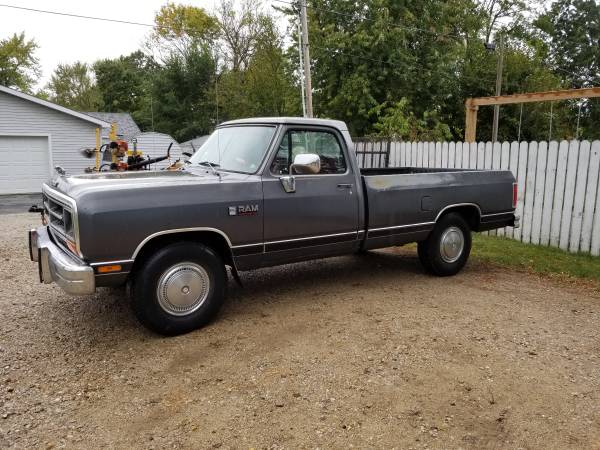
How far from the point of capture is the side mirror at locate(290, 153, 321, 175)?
448 centimetres

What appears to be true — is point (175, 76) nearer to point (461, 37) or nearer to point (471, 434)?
point (461, 37)

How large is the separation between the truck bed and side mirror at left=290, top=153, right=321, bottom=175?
2.96 ft

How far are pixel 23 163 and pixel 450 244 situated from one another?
19.0 metres

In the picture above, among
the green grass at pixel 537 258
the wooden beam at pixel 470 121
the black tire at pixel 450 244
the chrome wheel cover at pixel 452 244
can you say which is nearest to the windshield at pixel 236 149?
the black tire at pixel 450 244

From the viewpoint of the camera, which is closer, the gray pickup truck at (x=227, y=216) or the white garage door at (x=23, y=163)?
the gray pickup truck at (x=227, y=216)

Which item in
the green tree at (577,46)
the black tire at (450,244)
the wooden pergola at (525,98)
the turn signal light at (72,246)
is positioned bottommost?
the black tire at (450,244)

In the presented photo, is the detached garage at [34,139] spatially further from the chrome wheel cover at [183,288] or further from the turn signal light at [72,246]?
the chrome wheel cover at [183,288]

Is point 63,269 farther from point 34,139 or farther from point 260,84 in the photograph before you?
point 260,84

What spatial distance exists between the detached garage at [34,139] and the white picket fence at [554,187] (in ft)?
56.1

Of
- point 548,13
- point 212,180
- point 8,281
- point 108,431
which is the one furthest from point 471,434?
point 548,13

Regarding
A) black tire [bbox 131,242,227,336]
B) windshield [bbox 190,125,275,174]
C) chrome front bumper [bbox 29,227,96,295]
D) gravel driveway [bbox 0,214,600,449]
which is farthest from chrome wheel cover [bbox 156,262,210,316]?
windshield [bbox 190,125,275,174]

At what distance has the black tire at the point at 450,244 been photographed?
19.7 feet

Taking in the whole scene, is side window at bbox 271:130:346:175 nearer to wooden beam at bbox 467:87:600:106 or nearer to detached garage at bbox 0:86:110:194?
wooden beam at bbox 467:87:600:106

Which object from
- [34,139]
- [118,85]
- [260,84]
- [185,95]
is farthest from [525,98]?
[118,85]
